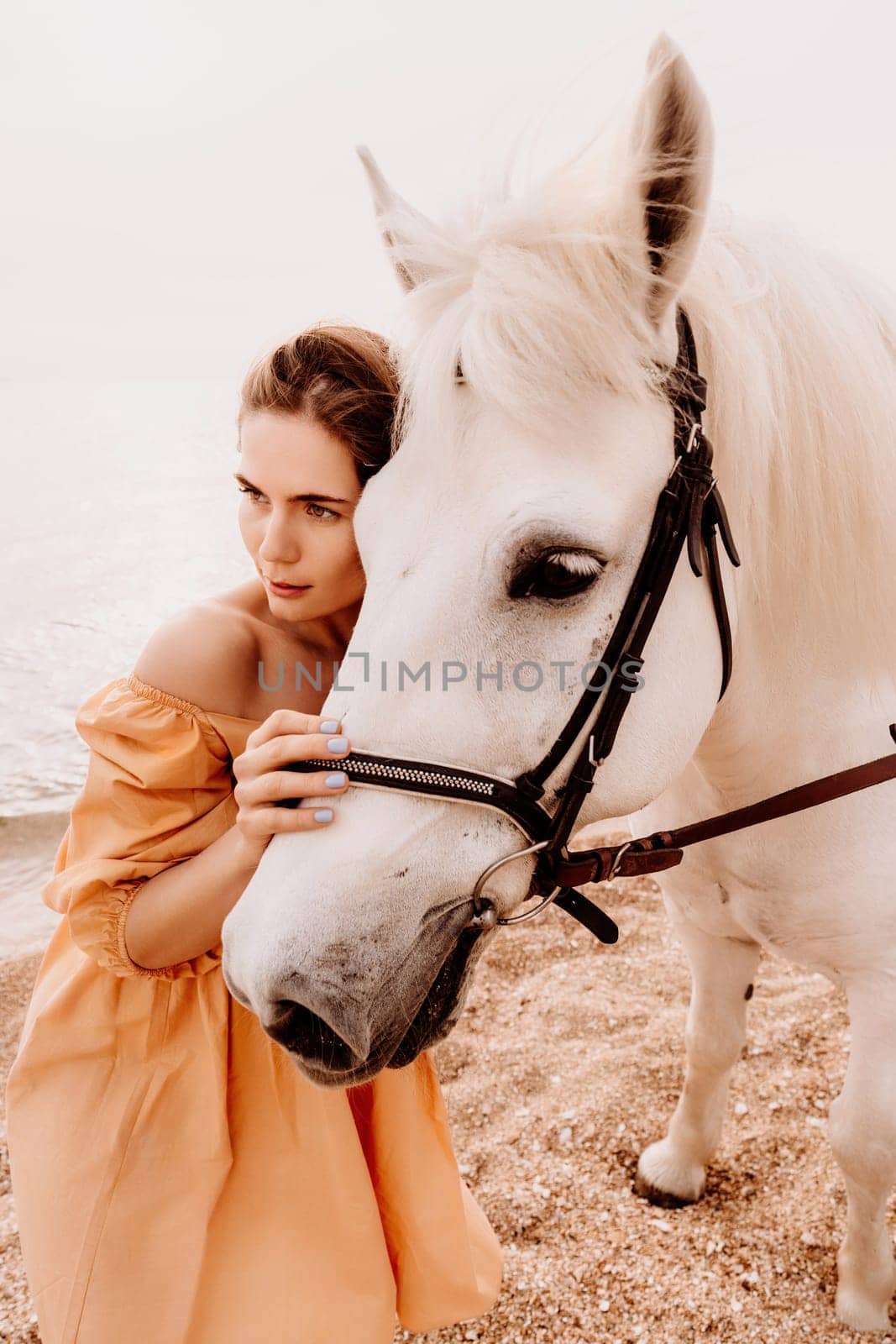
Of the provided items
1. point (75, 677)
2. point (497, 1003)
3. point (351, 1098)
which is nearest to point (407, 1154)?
point (351, 1098)

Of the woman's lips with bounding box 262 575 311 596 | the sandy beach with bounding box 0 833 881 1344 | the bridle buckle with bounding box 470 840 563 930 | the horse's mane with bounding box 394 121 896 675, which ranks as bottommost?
the sandy beach with bounding box 0 833 881 1344

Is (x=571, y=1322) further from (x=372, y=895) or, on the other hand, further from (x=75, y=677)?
(x=75, y=677)

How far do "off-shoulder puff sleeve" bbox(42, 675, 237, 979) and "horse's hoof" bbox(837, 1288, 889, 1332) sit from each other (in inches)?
72.5

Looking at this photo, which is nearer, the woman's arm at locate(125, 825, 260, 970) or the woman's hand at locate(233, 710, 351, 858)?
the woman's hand at locate(233, 710, 351, 858)

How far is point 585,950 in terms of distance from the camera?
3.55 metres

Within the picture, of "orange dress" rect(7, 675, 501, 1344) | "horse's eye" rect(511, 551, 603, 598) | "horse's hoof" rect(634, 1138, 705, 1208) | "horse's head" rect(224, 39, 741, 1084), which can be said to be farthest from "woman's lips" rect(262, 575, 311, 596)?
"horse's hoof" rect(634, 1138, 705, 1208)

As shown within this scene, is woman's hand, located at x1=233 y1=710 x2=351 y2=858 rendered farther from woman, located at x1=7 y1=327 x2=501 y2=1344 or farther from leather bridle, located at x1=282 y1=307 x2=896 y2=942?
woman, located at x1=7 y1=327 x2=501 y2=1344

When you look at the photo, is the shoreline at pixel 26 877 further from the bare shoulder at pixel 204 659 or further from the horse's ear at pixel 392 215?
the horse's ear at pixel 392 215

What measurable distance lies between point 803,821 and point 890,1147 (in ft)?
2.59

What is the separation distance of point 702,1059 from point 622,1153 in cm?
48

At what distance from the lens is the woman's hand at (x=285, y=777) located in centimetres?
114

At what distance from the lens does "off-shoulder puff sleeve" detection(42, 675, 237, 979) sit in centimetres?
142
